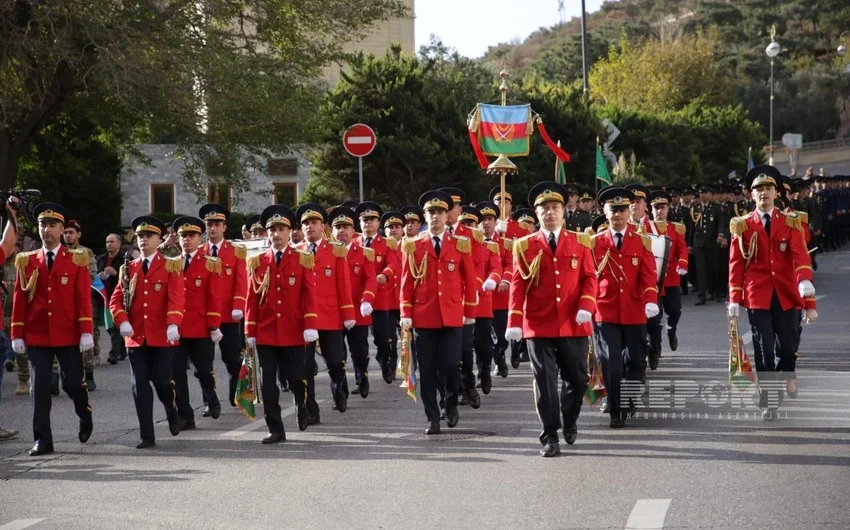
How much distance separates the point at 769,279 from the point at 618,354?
4.51 feet

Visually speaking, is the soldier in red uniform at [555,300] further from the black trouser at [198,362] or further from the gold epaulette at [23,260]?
the gold epaulette at [23,260]

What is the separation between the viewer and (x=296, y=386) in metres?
12.0

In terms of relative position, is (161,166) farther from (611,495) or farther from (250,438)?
(611,495)

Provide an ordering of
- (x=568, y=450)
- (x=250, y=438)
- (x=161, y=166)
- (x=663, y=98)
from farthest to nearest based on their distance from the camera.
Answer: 1. (x=663, y=98)
2. (x=161, y=166)
3. (x=250, y=438)
4. (x=568, y=450)

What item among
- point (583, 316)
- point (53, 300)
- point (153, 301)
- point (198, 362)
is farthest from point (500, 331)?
point (53, 300)

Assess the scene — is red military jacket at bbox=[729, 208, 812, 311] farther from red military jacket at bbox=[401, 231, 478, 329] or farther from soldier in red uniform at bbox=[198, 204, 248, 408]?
soldier in red uniform at bbox=[198, 204, 248, 408]

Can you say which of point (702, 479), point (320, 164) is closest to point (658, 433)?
point (702, 479)

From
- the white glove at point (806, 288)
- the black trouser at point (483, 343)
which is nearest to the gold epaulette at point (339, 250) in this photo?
the black trouser at point (483, 343)

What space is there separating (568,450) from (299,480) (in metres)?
2.09

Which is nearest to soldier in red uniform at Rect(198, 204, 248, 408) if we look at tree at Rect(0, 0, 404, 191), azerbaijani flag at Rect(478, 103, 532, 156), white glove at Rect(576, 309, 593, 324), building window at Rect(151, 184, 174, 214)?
white glove at Rect(576, 309, 593, 324)

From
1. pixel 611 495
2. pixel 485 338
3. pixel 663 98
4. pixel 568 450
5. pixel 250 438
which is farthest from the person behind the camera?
pixel 663 98

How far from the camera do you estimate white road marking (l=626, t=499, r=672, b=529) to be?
746 centimetres

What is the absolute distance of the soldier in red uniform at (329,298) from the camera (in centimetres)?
1250

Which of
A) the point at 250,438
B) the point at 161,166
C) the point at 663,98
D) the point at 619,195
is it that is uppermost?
the point at 663,98
